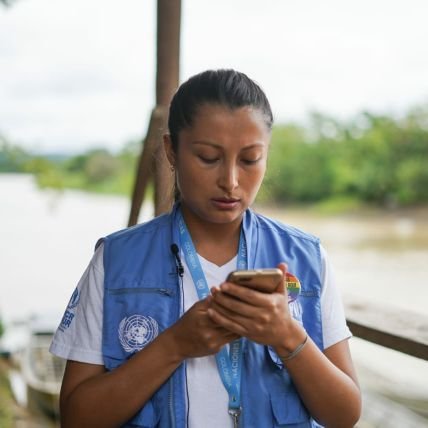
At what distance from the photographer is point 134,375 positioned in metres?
1.05

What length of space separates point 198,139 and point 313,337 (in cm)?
36

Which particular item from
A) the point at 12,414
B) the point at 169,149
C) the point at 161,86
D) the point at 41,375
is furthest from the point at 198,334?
the point at 41,375

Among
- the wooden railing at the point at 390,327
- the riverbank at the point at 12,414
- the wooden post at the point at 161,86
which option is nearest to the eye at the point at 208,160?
the wooden railing at the point at 390,327

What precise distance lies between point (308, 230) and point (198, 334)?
8.25m

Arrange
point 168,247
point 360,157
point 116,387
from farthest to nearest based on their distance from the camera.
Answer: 1. point 360,157
2. point 168,247
3. point 116,387

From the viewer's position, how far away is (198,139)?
42.8 inches

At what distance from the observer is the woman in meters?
1.05

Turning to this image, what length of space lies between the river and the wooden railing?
2424 millimetres

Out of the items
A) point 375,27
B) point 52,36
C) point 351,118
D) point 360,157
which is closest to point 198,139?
point 360,157

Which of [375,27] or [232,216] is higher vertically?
[375,27]

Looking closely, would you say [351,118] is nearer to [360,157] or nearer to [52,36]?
[360,157]

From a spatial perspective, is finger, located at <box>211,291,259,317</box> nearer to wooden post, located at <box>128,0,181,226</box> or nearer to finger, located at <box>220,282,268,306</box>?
finger, located at <box>220,282,268,306</box>

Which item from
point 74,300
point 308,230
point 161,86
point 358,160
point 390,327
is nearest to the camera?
point 74,300

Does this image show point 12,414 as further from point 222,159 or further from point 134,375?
point 222,159
